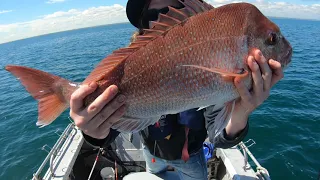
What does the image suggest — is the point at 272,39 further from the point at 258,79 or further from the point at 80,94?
the point at 80,94

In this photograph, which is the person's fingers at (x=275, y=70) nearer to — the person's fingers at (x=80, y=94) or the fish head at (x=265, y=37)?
the fish head at (x=265, y=37)

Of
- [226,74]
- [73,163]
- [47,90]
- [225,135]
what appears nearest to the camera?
[226,74]

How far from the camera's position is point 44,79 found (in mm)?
2035

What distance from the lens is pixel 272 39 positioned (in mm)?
1952

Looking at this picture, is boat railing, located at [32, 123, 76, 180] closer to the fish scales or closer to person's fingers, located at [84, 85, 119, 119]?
the fish scales

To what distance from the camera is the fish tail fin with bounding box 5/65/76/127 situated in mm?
2000

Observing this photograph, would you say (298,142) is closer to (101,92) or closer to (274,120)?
(274,120)

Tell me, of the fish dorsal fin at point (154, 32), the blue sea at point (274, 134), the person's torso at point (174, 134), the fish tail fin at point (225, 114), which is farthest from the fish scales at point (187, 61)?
the blue sea at point (274, 134)

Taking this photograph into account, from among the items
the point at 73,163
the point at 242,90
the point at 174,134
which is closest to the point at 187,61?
the point at 242,90

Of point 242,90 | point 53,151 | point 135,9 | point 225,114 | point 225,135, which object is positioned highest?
point 135,9

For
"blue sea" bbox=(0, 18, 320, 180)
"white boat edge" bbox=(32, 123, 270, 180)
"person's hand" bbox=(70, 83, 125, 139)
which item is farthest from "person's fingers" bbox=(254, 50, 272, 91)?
"blue sea" bbox=(0, 18, 320, 180)

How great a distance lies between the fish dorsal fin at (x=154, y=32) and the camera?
1973mm

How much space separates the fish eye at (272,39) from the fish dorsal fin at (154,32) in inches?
21.6

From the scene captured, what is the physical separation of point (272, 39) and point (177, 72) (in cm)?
79
